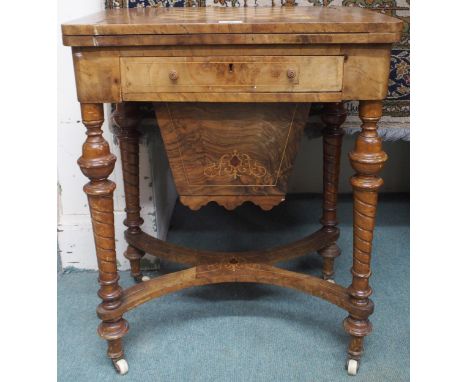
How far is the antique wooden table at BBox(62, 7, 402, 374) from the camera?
4.34 ft

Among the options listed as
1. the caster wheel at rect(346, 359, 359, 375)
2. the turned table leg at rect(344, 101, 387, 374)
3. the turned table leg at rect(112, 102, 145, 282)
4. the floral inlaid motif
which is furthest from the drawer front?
the caster wheel at rect(346, 359, 359, 375)

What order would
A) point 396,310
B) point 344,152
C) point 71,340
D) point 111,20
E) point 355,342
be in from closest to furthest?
point 111,20 < point 355,342 < point 71,340 < point 396,310 < point 344,152

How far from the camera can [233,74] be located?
1.36 meters

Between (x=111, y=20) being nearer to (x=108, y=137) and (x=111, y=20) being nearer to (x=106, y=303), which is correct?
(x=108, y=137)

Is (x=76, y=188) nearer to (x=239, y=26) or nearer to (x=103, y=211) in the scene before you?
(x=103, y=211)

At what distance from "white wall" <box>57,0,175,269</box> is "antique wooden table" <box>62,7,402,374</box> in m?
0.21

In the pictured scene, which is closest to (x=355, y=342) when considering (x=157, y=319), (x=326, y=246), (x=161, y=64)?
(x=326, y=246)

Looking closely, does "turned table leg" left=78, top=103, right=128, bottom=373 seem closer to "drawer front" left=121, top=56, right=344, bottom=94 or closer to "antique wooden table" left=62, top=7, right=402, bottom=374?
"antique wooden table" left=62, top=7, right=402, bottom=374

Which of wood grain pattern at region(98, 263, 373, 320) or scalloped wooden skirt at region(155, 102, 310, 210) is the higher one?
scalloped wooden skirt at region(155, 102, 310, 210)

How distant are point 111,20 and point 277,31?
46 centimetres

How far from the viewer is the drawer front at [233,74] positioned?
1349 millimetres

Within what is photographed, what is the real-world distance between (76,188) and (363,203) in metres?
1.14

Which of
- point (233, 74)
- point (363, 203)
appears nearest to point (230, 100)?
point (233, 74)

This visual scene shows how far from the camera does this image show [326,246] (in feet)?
6.68
